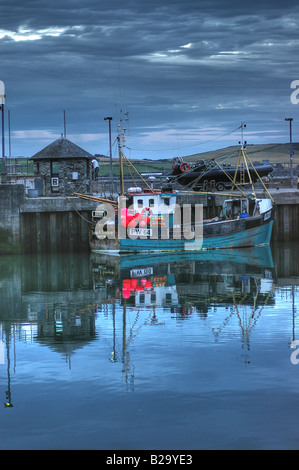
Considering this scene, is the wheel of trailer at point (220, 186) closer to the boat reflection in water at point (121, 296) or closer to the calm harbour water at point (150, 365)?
the boat reflection in water at point (121, 296)

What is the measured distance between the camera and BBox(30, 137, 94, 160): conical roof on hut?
43.3m

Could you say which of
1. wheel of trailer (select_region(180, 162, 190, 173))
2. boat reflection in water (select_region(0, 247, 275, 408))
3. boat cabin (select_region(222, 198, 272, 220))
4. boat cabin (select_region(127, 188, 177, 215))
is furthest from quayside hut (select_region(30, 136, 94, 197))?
boat cabin (select_region(222, 198, 272, 220))

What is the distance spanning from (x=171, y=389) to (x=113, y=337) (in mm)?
4672

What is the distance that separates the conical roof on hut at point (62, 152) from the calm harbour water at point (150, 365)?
16783 millimetres

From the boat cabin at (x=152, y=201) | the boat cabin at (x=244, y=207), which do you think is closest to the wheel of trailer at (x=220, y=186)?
the boat cabin at (x=244, y=207)

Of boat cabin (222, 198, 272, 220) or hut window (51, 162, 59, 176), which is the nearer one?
boat cabin (222, 198, 272, 220)

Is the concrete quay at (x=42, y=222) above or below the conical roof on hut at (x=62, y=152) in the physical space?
below

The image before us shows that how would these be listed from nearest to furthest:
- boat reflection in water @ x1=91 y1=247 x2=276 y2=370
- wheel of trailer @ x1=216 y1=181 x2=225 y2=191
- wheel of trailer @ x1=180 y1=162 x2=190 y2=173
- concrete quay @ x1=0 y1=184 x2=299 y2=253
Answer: boat reflection in water @ x1=91 y1=247 x2=276 y2=370
concrete quay @ x1=0 y1=184 x2=299 y2=253
wheel of trailer @ x1=180 y1=162 x2=190 y2=173
wheel of trailer @ x1=216 y1=181 x2=225 y2=191

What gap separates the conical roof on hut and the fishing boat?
5.98 meters

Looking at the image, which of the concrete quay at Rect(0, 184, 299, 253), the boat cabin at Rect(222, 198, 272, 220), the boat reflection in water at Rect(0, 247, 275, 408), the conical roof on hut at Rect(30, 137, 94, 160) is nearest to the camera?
the boat reflection in water at Rect(0, 247, 275, 408)

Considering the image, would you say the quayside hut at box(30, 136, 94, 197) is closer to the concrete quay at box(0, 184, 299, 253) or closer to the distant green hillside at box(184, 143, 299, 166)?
the concrete quay at box(0, 184, 299, 253)

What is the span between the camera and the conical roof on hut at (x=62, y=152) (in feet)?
142

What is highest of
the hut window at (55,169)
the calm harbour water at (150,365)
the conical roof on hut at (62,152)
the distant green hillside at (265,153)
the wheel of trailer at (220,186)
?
the distant green hillside at (265,153)
